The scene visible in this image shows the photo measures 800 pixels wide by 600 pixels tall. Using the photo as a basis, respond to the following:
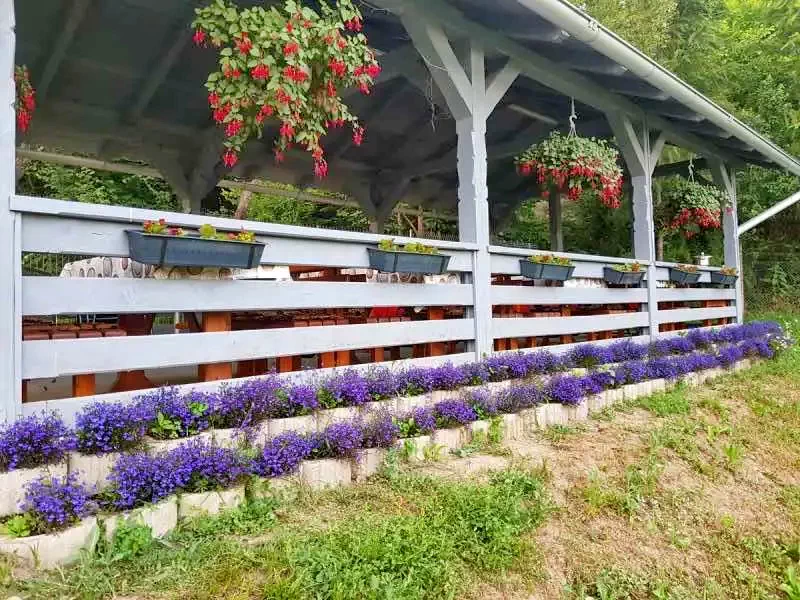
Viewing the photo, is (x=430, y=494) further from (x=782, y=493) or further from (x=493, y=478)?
(x=782, y=493)

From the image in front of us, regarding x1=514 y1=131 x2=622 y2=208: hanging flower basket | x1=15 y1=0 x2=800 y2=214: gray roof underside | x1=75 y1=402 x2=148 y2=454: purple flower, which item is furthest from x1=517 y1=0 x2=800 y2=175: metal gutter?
x1=75 y1=402 x2=148 y2=454: purple flower

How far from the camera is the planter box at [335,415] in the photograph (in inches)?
111

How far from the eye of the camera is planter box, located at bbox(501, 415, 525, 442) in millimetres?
3504

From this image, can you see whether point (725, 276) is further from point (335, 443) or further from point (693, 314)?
point (335, 443)

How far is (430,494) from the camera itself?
2605mm

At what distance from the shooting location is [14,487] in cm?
190

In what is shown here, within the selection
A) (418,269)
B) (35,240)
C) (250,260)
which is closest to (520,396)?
(418,269)

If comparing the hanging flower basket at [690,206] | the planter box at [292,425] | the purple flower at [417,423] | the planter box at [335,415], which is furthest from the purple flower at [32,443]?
the hanging flower basket at [690,206]

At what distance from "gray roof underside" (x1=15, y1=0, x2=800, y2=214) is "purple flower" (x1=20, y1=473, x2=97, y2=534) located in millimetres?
3411

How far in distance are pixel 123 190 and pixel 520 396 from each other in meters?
12.7

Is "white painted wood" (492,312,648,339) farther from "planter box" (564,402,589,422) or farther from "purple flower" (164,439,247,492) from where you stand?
"purple flower" (164,439,247,492)

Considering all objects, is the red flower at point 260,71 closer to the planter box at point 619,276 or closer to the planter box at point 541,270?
the planter box at point 541,270

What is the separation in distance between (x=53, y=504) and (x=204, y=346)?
0.91m

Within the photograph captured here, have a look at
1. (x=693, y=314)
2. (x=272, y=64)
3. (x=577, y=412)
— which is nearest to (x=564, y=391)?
(x=577, y=412)
